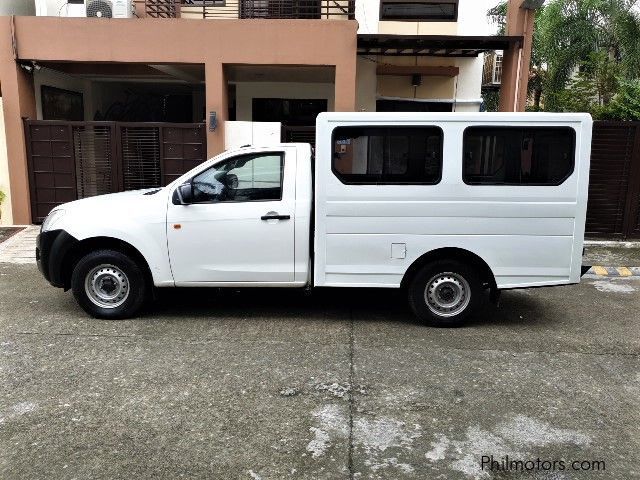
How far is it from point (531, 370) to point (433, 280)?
141cm

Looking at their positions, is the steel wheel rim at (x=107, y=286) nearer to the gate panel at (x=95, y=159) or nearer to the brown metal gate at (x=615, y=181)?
the gate panel at (x=95, y=159)

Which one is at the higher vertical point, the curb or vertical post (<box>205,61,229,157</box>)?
vertical post (<box>205,61,229,157</box>)

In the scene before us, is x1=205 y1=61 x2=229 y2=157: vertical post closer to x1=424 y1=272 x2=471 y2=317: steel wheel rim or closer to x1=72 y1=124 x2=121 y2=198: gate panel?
x1=72 y1=124 x2=121 y2=198: gate panel

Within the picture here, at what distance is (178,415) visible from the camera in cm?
407

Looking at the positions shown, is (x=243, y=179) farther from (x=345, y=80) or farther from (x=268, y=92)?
(x=268, y=92)

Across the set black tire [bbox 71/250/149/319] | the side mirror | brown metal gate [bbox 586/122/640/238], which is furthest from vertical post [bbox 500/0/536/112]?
black tire [bbox 71/250/149/319]

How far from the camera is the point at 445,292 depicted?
605cm

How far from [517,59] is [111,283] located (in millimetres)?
9502

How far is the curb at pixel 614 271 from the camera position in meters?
8.62

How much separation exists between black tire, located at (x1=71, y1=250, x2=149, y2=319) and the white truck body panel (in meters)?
1.91

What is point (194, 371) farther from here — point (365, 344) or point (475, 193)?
point (475, 193)

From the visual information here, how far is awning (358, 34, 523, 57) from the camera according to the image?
1121 cm

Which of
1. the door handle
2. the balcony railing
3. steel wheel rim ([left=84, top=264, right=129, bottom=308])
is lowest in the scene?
steel wheel rim ([left=84, top=264, right=129, bottom=308])

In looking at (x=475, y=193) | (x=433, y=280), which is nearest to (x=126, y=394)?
(x=433, y=280)
